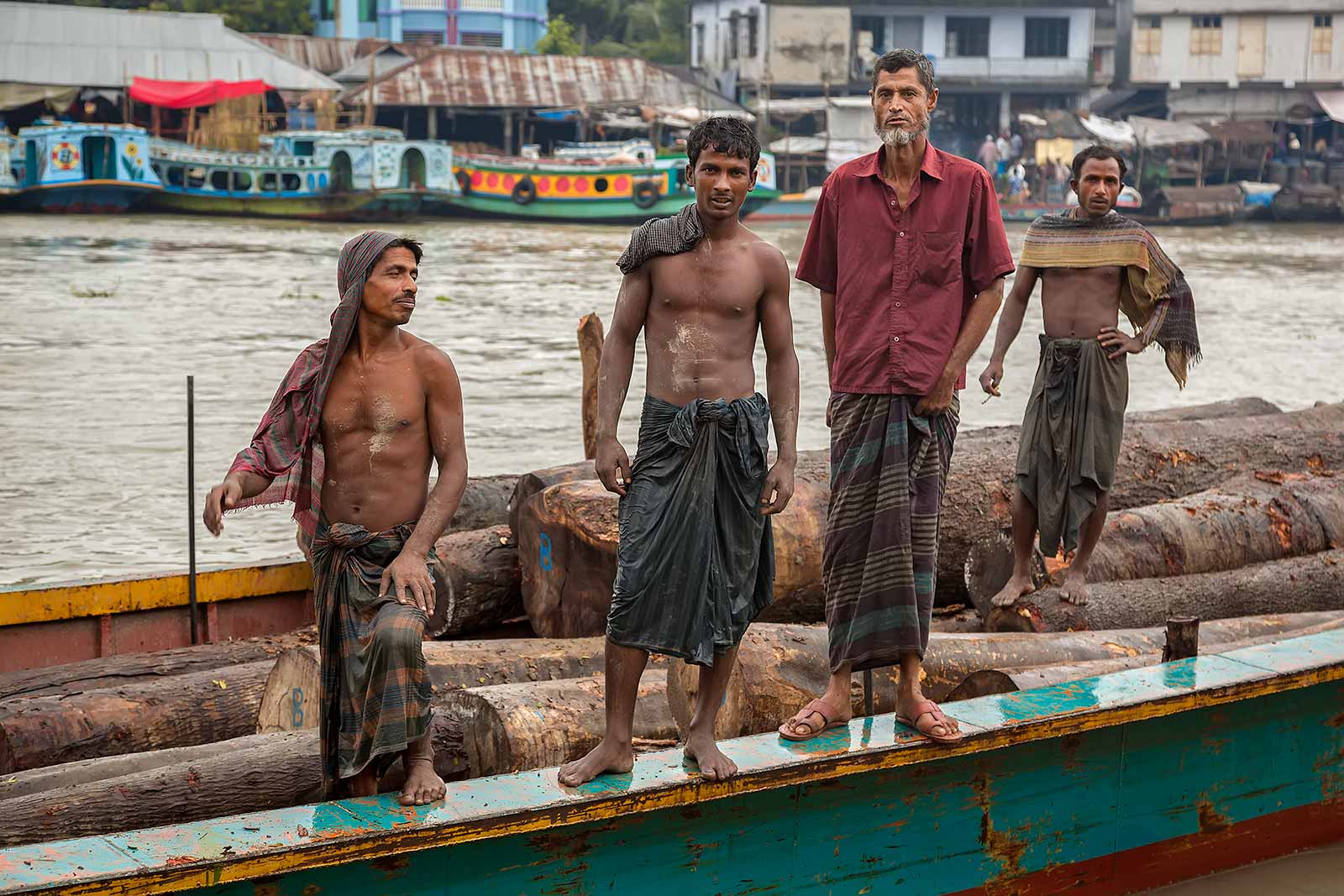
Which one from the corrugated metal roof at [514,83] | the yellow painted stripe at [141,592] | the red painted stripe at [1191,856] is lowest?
the red painted stripe at [1191,856]

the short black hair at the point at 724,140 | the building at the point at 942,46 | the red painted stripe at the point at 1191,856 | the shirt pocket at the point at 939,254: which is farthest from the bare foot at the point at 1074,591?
the building at the point at 942,46

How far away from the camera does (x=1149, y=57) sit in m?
41.7

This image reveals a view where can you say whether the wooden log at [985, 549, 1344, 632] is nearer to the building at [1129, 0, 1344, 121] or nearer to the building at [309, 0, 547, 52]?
the building at [1129, 0, 1344, 121]

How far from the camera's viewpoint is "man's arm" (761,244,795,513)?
145 inches

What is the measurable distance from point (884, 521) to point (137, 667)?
282cm

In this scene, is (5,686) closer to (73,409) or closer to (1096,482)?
(1096,482)

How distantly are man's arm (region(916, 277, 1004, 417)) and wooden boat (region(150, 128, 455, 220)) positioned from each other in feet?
99.9

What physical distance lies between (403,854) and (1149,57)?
42.3 metres

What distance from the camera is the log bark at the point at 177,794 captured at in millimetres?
3682

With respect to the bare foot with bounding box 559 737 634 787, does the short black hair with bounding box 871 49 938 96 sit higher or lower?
higher

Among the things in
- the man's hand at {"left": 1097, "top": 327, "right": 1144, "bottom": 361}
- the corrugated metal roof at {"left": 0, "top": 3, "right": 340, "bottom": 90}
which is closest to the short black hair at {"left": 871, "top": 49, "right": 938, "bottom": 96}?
the man's hand at {"left": 1097, "top": 327, "right": 1144, "bottom": 361}

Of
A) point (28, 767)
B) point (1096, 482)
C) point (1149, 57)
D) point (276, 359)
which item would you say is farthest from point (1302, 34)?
point (28, 767)

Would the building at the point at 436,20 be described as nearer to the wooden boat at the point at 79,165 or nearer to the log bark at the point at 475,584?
the wooden boat at the point at 79,165

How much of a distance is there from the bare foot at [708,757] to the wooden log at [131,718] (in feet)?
6.23
